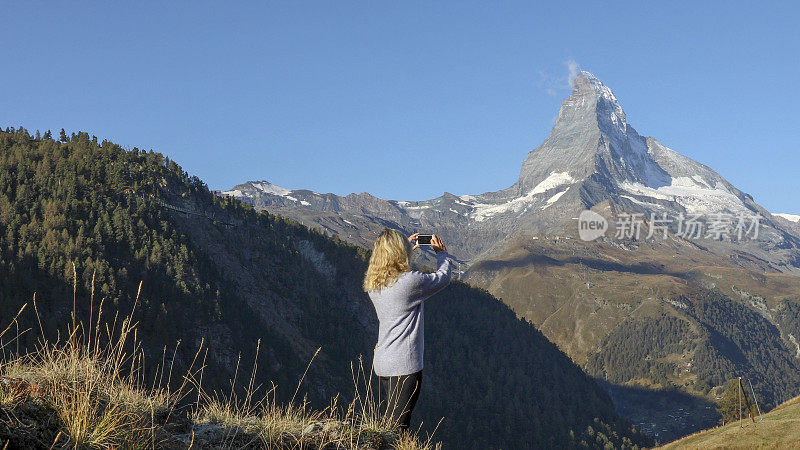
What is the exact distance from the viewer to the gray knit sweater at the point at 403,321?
862 cm

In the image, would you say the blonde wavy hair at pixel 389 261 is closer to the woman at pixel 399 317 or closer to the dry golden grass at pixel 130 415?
the woman at pixel 399 317

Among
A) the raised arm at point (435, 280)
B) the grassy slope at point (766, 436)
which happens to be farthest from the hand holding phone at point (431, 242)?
the grassy slope at point (766, 436)

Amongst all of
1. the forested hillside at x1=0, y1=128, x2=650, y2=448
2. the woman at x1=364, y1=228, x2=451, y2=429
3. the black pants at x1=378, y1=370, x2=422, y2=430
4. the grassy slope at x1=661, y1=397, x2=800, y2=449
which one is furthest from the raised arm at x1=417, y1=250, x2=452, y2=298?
the forested hillside at x1=0, y1=128, x2=650, y2=448

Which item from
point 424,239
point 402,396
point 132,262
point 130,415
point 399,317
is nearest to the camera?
point 130,415

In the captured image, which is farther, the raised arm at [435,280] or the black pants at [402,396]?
the raised arm at [435,280]

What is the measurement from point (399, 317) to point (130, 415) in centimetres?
386

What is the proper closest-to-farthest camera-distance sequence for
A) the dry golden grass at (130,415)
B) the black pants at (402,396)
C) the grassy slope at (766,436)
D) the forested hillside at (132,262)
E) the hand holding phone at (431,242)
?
the dry golden grass at (130,415) < the black pants at (402,396) < the hand holding phone at (431,242) < the grassy slope at (766,436) < the forested hillside at (132,262)

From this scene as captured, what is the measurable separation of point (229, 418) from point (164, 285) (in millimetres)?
166014

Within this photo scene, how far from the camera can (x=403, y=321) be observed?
880 centimetres

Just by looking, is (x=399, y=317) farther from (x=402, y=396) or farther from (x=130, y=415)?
(x=130, y=415)

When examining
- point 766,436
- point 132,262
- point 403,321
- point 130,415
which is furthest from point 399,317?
point 132,262

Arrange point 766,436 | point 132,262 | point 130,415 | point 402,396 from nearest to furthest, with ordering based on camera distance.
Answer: point 130,415
point 402,396
point 766,436
point 132,262

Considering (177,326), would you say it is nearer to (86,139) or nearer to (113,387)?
(86,139)

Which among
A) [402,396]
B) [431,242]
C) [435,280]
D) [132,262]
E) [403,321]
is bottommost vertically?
[132,262]
